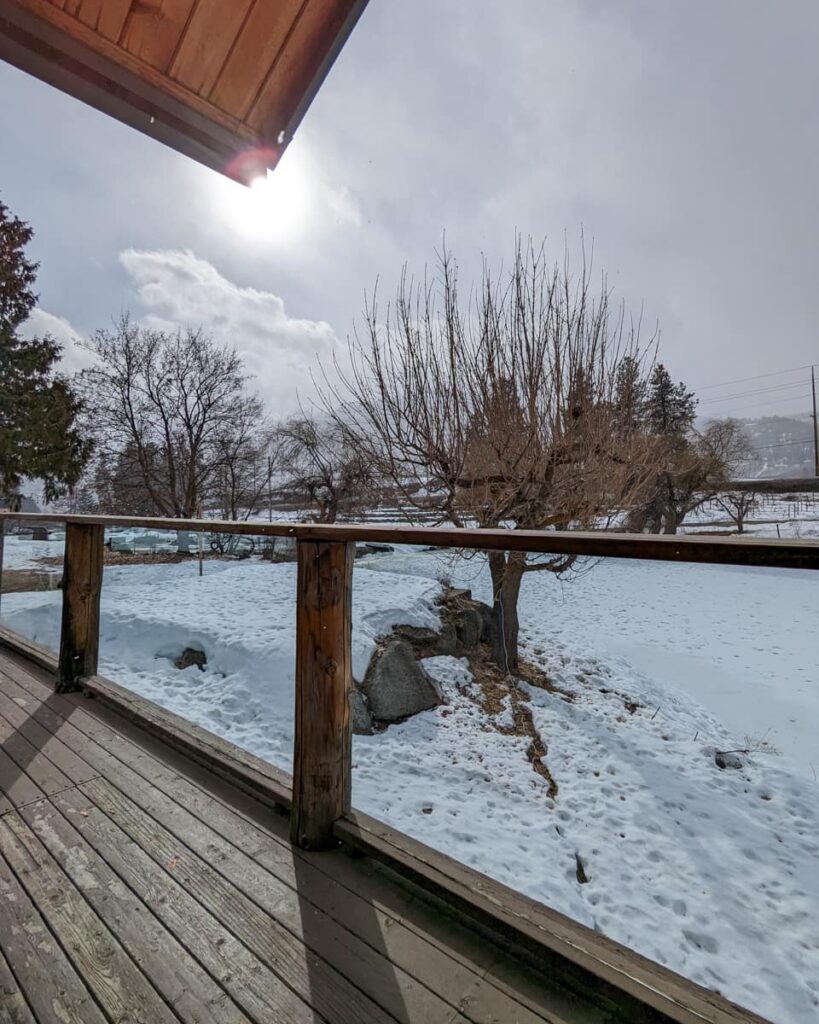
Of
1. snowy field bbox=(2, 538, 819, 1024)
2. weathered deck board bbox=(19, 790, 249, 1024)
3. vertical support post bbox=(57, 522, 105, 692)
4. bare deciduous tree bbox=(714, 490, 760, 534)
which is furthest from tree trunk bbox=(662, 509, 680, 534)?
weathered deck board bbox=(19, 790, 249, 1024)

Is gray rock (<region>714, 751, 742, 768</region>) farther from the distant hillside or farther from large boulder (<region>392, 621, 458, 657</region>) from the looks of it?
the distant hillside

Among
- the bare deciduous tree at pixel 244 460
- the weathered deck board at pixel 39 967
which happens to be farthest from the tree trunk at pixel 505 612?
the bare deciduous tree at pixel 244 460

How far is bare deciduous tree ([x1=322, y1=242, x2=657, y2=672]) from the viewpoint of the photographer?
13.8 feet

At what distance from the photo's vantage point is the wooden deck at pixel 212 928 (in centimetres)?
90

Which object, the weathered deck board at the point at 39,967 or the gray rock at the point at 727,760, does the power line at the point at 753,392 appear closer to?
the gray rock at the point at 727,760

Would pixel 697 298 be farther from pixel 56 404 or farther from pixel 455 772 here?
pixel 56 404

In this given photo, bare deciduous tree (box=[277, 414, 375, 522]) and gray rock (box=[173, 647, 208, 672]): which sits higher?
bare deciduous tree (box=[277, 414, 375, 522])

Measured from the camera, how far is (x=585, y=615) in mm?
5031

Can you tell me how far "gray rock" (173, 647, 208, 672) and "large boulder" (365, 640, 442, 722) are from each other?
1471mm

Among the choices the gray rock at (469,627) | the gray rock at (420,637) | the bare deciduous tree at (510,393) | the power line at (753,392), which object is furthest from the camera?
the power line at (753,392)

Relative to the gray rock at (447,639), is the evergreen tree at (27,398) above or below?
above

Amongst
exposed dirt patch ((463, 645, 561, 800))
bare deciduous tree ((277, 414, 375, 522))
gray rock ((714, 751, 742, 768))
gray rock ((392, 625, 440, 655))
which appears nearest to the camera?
gray rock ((714, 751, 742, 768))

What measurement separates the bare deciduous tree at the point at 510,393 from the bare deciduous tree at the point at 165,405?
9.14 meters

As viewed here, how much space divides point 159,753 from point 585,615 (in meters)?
4.26
